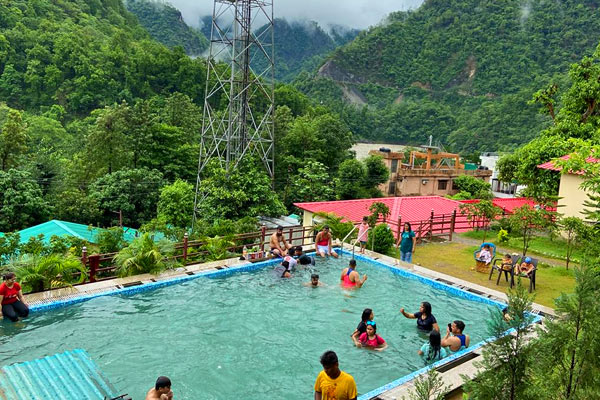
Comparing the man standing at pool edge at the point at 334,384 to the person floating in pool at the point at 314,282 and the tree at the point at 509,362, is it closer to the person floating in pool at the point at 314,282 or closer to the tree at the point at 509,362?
the tree at the point at 509,362

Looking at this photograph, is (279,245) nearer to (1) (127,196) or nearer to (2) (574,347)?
(2) (574,347)

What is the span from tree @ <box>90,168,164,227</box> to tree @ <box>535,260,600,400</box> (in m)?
27.9

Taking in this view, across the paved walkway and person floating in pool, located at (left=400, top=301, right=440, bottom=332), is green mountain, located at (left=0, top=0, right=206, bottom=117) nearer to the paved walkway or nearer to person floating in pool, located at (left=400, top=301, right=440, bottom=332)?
the paved walkway

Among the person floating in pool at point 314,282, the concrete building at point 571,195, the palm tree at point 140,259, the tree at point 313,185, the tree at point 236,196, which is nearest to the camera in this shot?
the palm tree at point 140,259

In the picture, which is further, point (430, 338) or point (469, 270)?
point (469, 270)

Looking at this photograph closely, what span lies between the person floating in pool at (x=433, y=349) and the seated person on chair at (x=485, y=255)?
6.16m

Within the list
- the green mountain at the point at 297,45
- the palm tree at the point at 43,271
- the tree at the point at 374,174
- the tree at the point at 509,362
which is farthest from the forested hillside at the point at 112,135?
the green mountain at the point at 297,45

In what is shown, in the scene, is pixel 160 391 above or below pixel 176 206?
above

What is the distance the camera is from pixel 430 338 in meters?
8.95

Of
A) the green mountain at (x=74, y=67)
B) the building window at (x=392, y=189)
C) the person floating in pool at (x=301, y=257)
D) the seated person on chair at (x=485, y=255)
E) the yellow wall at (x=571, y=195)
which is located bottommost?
the building window at (x=392, y=189)

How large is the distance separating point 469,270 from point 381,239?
10.1 ft

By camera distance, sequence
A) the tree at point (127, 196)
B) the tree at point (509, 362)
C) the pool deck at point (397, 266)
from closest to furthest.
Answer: the tree at point (509, 362) < the pool deck at point (397, 266) < the tree at point (127, 196)

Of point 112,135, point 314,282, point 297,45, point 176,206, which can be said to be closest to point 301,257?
point 314,282

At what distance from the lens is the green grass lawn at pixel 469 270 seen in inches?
521
